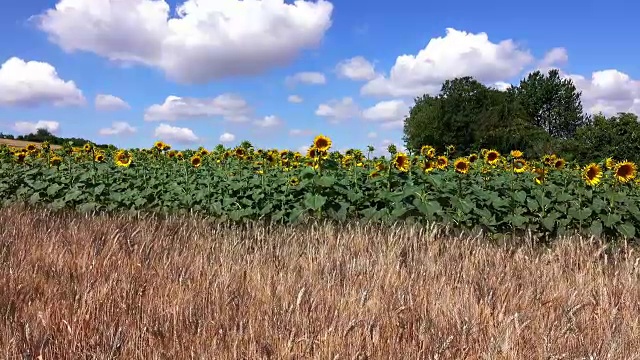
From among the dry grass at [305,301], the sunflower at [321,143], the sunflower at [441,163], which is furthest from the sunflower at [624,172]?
the sunflower at [321,143]

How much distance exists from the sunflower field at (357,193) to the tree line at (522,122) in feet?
110

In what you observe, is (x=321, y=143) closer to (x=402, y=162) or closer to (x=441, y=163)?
(x=402, y=162)

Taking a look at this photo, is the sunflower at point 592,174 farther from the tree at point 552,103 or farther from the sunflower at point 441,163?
the tree at point 552,103

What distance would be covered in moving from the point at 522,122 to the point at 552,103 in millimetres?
11511

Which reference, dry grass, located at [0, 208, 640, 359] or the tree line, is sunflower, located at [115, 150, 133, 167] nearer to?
dry grass, located at [0, 208, 640, 359]

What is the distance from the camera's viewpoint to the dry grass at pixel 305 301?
2.20m

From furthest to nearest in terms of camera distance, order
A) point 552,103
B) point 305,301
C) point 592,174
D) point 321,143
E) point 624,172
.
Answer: point 552,103
point 592,174
point 624,172
point 321,143
point 305,301

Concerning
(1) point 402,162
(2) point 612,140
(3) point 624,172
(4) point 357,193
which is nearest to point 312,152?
(4) point 357,193

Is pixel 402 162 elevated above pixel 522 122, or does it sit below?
below

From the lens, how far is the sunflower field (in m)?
5.84

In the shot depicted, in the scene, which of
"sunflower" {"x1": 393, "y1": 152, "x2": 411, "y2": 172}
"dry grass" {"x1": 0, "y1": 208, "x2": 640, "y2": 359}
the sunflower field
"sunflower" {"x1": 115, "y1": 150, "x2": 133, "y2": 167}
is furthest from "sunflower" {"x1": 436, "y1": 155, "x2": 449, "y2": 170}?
"sunflower" {"x1": 115, "y1": 150, "x2": 133, "y2": 167}

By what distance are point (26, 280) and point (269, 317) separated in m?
1.52

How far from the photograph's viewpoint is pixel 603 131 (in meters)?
41.8

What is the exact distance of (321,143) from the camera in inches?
231
